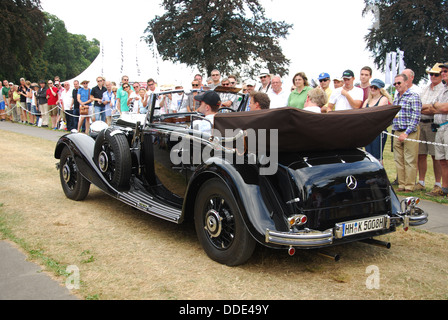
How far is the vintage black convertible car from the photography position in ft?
11.6

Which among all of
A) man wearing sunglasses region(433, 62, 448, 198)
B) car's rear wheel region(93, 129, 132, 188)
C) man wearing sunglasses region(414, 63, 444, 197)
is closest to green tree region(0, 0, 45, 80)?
car's rear wheel region(93, 129, 132, 188)

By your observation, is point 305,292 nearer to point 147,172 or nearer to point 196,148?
point 196,148

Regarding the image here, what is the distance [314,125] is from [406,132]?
3.82 metres


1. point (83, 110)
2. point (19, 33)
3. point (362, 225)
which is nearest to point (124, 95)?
point (83, 110)

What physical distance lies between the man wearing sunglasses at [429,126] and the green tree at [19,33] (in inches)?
1178

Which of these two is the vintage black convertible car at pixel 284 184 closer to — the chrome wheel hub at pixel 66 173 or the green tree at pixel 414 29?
the chrome wheel hub at pixel 66 173

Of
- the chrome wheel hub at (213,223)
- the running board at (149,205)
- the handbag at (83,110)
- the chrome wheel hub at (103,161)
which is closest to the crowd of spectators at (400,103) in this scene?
the chrome wheel hub at (103,161)

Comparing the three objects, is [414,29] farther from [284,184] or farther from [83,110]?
[284,184]

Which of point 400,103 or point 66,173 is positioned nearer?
point 66,173

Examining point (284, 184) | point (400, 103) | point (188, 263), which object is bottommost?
point (188, 263)

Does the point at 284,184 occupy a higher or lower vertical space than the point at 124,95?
lower

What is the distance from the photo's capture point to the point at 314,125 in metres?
3.65
